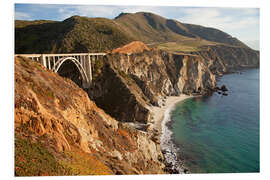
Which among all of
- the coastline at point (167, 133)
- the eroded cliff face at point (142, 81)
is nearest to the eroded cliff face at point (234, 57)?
the eroded cliff face at point (142, 81)

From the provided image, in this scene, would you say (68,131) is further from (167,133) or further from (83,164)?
(167,133)

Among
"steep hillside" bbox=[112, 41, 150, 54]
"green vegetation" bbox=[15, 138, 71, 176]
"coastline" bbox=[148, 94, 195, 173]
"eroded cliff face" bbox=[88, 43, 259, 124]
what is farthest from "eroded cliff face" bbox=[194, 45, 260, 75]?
"green vegetation" bbox=[15, 138, 71, 176]

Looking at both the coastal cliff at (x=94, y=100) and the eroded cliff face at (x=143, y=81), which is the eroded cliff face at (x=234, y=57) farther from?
the eroded cliff face at (x=143, y=81)

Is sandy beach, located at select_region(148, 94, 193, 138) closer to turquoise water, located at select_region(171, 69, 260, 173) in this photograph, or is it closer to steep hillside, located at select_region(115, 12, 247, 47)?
turquoise water, located at select_region(171, 69, 260, 173)

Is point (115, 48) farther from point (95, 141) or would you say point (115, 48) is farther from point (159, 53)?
point (95, 141)

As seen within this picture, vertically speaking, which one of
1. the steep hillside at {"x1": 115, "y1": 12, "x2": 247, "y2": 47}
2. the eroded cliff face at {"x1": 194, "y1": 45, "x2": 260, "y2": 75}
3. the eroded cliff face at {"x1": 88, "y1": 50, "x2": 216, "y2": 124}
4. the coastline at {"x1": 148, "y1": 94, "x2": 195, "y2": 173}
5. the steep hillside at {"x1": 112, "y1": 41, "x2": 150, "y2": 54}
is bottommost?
the coastline at {"x1": 148, "y1": 94, "x2": 195, "y2": 173}
